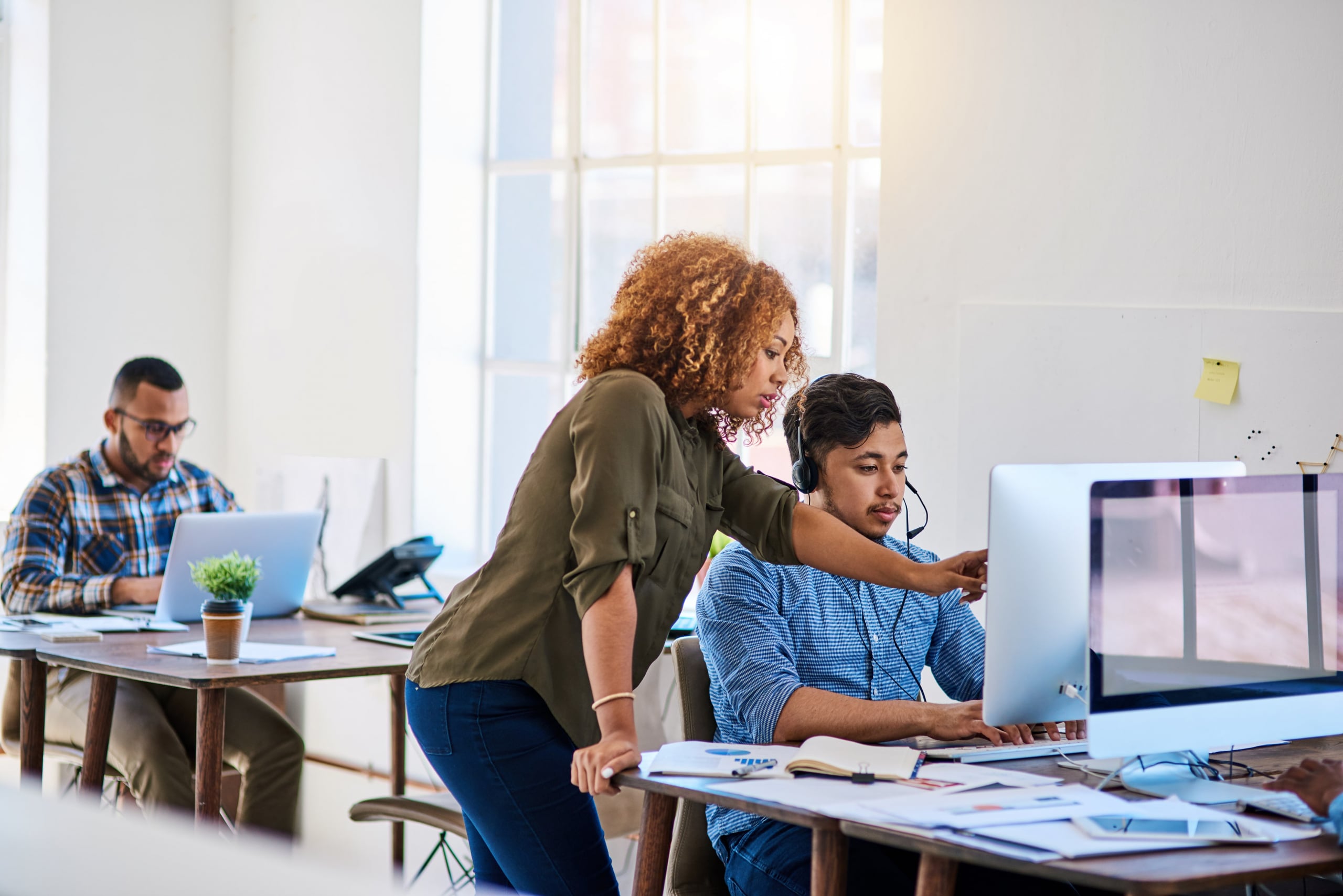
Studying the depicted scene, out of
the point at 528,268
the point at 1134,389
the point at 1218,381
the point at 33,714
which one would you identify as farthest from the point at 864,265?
the point at 33,714

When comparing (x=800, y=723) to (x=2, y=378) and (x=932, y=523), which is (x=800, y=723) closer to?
(x=932, y=523)

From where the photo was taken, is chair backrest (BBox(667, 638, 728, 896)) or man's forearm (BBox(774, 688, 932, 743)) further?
chair backrest (BBox(667, 638, 728, 896))

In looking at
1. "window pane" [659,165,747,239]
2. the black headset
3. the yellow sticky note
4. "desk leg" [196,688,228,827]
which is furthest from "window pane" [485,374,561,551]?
the black headset

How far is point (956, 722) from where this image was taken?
193 cm

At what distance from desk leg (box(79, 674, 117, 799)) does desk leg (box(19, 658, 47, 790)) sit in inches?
3.6

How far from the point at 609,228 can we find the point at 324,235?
1.08 meters

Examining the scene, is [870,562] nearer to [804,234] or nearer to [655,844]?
[655,844]

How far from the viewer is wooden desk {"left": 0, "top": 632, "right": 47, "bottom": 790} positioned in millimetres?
2809

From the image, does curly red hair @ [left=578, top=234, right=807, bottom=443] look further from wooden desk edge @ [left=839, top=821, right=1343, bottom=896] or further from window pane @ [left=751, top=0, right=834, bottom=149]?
window pane @ [left=751, top=0, right=834, bottom=149]

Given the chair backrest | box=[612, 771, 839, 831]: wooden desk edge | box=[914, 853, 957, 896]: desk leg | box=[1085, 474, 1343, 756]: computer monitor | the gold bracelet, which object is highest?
box=[1085, 474, 1343, 756]: computer monitor

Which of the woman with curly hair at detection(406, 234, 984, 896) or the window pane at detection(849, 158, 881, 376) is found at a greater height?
the window pane at detection(849, 158, 881, 376)

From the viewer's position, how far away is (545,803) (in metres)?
1.74

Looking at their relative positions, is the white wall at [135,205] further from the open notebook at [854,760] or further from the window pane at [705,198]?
the open notebook at [854,760]

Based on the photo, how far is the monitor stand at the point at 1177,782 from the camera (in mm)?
1628
